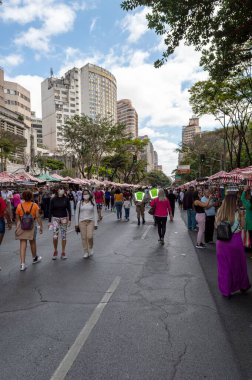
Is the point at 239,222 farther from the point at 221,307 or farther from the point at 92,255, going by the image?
the point at 92,255

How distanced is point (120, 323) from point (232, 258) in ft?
7.37

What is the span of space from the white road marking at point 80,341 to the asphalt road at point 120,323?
0.03 feet

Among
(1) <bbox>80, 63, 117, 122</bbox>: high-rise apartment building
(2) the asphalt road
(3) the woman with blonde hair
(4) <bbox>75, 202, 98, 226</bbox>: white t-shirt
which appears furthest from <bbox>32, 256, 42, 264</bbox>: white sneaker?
(1) <bbox>80, 63, 117, 122</bbox>: high-rise apartment building

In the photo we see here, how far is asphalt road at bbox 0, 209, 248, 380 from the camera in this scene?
3.29m

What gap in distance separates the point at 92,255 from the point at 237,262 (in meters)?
4.38

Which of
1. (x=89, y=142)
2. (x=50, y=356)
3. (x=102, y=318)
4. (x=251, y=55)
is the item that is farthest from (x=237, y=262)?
(x=89, y=142)

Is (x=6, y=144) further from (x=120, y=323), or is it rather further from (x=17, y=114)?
(x=120, y=323)

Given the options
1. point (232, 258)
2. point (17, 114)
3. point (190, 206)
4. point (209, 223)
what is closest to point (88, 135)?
point (17, 114)

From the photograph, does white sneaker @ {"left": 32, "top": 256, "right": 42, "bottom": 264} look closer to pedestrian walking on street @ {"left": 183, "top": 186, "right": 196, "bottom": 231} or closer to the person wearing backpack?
the person wearing backpack

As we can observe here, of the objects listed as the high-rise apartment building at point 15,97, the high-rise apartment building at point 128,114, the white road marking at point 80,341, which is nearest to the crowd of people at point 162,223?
the white road marking at point 80,341

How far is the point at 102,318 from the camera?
4520mm

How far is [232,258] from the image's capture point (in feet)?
18.0

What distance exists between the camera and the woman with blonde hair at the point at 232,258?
5.43 m

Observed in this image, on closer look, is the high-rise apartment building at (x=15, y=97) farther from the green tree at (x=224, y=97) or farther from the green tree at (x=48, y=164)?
the green tree at (x=224, y=97)
